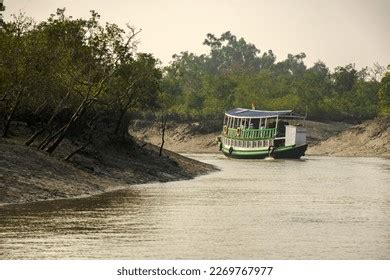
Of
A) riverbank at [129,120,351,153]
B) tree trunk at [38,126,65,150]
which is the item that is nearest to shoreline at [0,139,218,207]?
tree trunk at [38,126,65,150]

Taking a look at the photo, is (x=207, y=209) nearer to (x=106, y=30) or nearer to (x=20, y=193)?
(x=20, y=193)

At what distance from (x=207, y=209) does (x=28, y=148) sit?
38.9ft

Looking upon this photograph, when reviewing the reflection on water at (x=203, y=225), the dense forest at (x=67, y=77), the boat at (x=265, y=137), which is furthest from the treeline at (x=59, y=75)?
the boat at (x=265, y=137)

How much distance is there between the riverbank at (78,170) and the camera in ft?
134

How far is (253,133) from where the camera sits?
110 metres

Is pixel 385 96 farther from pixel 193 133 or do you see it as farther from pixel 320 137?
pixel 193 133

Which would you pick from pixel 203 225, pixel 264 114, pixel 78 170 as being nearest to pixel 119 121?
pixel 78 170

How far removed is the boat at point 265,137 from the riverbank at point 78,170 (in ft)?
133

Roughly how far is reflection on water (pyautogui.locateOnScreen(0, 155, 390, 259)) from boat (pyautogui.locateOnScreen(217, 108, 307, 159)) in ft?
181

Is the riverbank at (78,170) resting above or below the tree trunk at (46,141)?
below

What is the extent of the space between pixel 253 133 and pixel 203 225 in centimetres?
7669

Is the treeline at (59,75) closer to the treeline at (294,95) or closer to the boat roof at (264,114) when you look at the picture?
the boat roof at (264,114)

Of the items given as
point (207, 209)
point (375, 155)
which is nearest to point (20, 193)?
point (207, 209)

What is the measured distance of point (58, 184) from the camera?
143 feet
